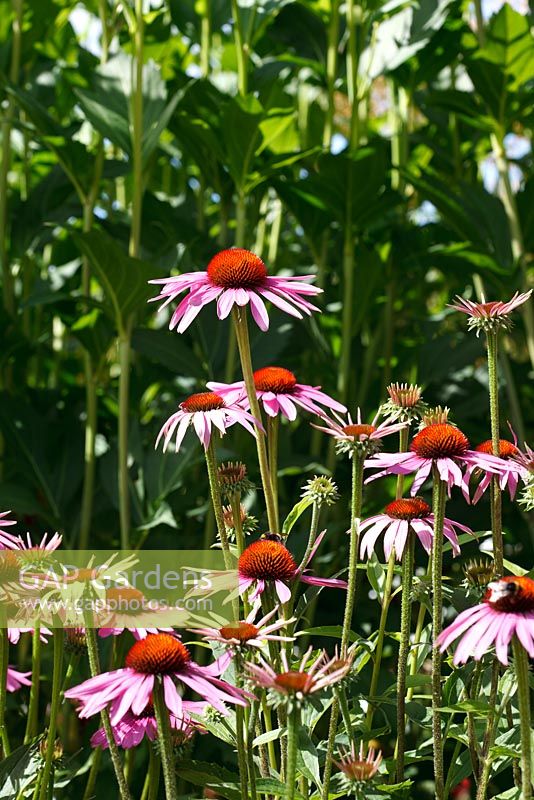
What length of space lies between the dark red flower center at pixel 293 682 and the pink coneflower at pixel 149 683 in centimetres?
7

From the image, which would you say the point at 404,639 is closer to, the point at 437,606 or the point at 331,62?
the point at 437,606

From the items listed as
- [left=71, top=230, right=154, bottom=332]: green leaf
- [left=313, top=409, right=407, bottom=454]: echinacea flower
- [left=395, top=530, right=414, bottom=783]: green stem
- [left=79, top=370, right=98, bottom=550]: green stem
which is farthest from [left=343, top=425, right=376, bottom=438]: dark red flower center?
[left=79, top=370, right=98, bottom=550]: green stem

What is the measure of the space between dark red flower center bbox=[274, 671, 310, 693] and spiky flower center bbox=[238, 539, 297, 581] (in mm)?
154

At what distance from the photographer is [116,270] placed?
1688 millimetres

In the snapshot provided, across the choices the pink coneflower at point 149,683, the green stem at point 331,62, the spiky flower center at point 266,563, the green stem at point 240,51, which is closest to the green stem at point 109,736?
the pink coneflower at point 149,683

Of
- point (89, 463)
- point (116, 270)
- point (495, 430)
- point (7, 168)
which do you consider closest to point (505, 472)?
point (495, 430)

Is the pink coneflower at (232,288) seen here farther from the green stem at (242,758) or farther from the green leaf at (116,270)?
the green leaf at (116,270)

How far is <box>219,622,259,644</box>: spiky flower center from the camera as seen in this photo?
2.28ft

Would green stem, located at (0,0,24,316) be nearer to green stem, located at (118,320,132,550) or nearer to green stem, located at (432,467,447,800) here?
green stem, located at (118,320,132,550)

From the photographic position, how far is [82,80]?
2.20 m

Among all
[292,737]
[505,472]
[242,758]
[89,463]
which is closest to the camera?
[292,737]

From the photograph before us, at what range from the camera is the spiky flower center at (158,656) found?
70 centimetres

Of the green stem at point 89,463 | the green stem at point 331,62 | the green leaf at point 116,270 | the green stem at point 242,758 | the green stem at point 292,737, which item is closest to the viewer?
the green stem at point 292,737

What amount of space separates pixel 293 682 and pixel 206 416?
280 mm
